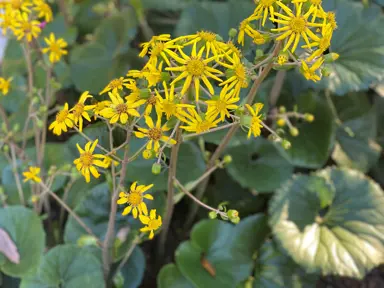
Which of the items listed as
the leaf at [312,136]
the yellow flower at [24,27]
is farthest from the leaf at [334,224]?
the yellow flower at [24,27]

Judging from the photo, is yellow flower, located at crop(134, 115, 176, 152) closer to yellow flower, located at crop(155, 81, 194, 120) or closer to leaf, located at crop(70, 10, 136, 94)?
yellow flower, located at crop(155, 81, 194, 120)

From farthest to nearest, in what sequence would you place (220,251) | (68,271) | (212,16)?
(212,16) < (220,251) < (68,271)

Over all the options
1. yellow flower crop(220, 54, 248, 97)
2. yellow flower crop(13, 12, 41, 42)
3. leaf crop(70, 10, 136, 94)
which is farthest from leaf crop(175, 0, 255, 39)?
yellow flower crop(220, 54, 248, 97)

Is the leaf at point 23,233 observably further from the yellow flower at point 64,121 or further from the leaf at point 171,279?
the yellow flower at point 64,121

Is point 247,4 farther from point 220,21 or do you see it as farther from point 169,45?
point 169,45

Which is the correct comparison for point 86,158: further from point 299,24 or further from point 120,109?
point 299,24

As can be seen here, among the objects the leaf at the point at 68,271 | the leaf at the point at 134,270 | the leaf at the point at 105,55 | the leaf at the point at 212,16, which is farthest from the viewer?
the leaf at the point at 105,55

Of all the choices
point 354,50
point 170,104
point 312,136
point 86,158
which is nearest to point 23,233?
point 86,158

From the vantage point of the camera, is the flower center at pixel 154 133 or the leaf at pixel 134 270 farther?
the leaf at pixel 134 270
